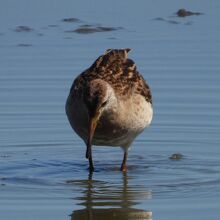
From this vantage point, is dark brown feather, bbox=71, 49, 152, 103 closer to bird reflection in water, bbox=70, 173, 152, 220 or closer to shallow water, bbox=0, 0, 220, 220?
shallow water, bbox=0, 0, 220, 220

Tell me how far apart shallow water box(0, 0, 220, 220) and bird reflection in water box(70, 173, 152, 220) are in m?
0.01

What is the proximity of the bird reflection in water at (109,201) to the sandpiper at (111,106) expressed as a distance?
0.43 m

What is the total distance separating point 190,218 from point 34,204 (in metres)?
1.60

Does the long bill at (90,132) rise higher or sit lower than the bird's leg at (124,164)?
higher

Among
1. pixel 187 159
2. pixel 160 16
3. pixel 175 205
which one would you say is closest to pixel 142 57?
pixel 160 16

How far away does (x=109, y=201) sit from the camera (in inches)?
441

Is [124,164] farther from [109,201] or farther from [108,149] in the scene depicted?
[109,201]

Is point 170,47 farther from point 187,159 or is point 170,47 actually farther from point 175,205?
point 175,205

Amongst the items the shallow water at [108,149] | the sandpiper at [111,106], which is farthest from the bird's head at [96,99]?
the shallow water at [108,149]

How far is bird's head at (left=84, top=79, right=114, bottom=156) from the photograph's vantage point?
11.7 meters

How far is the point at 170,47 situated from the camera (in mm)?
17172

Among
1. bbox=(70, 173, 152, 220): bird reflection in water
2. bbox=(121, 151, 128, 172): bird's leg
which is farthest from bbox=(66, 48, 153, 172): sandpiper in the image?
bbox=(70, 173, 152, 220): bird reflection in water

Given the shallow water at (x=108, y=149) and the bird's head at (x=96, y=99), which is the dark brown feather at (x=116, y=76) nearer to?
the bird's head at (x=96, y=99)

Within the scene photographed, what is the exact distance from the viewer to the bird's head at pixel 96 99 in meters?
11.7
